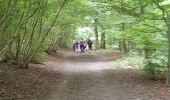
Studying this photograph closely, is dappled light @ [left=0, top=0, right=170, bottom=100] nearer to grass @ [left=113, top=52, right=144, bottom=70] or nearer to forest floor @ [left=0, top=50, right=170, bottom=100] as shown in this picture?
forest floor @ [left=0, top=50, right=170, bottom=100]

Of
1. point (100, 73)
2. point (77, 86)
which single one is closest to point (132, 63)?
point (100, 73)

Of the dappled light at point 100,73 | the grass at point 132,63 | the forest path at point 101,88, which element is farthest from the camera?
A: the grass at point 132,63

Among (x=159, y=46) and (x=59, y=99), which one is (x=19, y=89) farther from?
(x=159, y=46)

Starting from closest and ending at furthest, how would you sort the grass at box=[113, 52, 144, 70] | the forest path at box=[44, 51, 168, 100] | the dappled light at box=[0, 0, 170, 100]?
the forest path at box=[44, 51, 168, 100] → the dappled light at box=[0, 0, 170, 100] → the grass at box=[113, 52, 144, 70]

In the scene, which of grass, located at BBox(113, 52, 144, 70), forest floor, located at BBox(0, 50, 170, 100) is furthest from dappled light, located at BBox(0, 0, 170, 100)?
grass, located at BBox(113, 52, 144, 70)

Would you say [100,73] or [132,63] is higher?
[132,63]

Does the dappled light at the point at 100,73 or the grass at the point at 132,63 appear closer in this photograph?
the dappled light at the point at 100,73

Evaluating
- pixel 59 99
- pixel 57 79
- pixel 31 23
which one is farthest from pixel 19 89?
pixel 31 23

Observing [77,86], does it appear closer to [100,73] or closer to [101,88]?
[101,88]

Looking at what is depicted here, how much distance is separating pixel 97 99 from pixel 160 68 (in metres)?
5.43

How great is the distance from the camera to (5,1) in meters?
14.6

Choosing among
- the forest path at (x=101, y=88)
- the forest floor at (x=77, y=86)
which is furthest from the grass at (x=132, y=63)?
the forest path at (x=101, y=88)

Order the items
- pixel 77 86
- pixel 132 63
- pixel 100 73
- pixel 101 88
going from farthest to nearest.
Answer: pixel 132 63
pixel 100 73
pixel 77 86
pixel 101 88

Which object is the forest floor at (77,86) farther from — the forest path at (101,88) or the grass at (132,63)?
the grass at (132,63)
